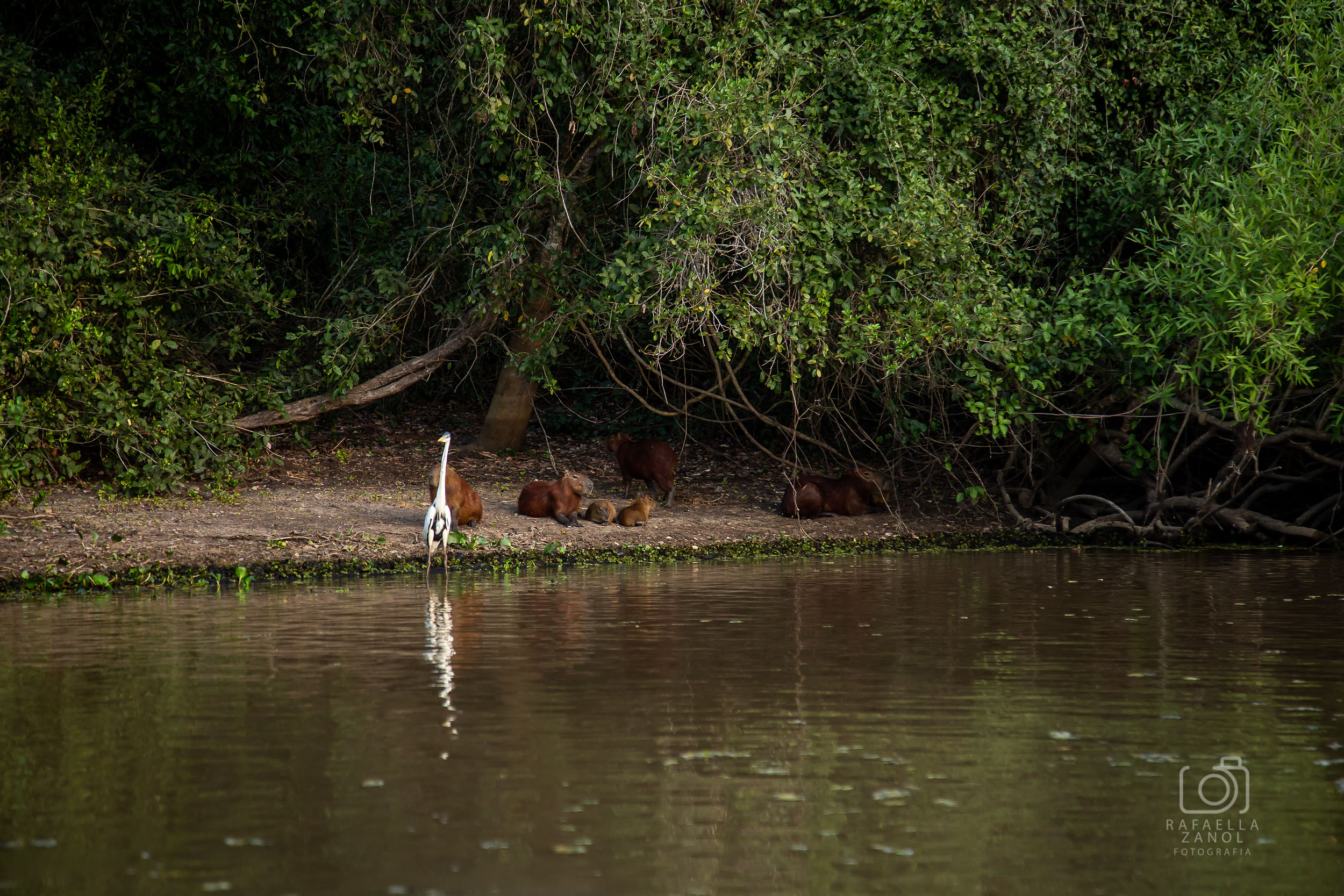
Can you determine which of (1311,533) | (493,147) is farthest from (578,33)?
(1311,533)

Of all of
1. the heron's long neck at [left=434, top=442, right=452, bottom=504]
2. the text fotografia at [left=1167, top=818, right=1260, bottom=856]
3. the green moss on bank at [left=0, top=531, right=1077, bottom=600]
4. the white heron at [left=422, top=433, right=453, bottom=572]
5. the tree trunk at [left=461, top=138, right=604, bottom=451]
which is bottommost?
the text fotografia at [left=1167, top=818, right=1260, bottom=856]

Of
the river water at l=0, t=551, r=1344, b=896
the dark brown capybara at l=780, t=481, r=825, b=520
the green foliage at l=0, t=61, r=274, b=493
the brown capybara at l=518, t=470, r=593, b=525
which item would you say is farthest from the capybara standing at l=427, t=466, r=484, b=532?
the dark brown capybara at l=780, t=481, r=825, b=520

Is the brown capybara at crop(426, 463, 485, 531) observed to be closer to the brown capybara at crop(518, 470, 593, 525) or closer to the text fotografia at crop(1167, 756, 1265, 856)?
the brown capybara at crop(518, 470, 593, 525)

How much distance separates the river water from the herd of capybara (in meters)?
4.41

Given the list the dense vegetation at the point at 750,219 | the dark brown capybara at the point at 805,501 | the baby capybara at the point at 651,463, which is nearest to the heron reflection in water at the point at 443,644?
the dense vegetation at the point at 750,219

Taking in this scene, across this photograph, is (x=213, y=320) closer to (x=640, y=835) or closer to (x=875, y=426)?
(x=875, y=426)

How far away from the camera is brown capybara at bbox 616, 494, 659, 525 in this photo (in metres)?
14.5

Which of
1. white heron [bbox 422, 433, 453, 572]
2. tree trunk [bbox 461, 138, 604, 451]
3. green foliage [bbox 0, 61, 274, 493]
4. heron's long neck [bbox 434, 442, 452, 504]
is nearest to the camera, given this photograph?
white heron [bbox 422, 433, 453, 572]

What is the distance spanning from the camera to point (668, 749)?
573 centimetres

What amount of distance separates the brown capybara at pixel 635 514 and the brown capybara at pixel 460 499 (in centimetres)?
175

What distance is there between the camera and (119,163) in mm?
15453

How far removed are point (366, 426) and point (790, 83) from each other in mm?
8725

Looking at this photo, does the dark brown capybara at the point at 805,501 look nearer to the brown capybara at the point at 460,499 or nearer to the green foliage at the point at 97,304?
the brown capybara at the point at 460,499

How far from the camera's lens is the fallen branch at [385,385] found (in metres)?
16.2
